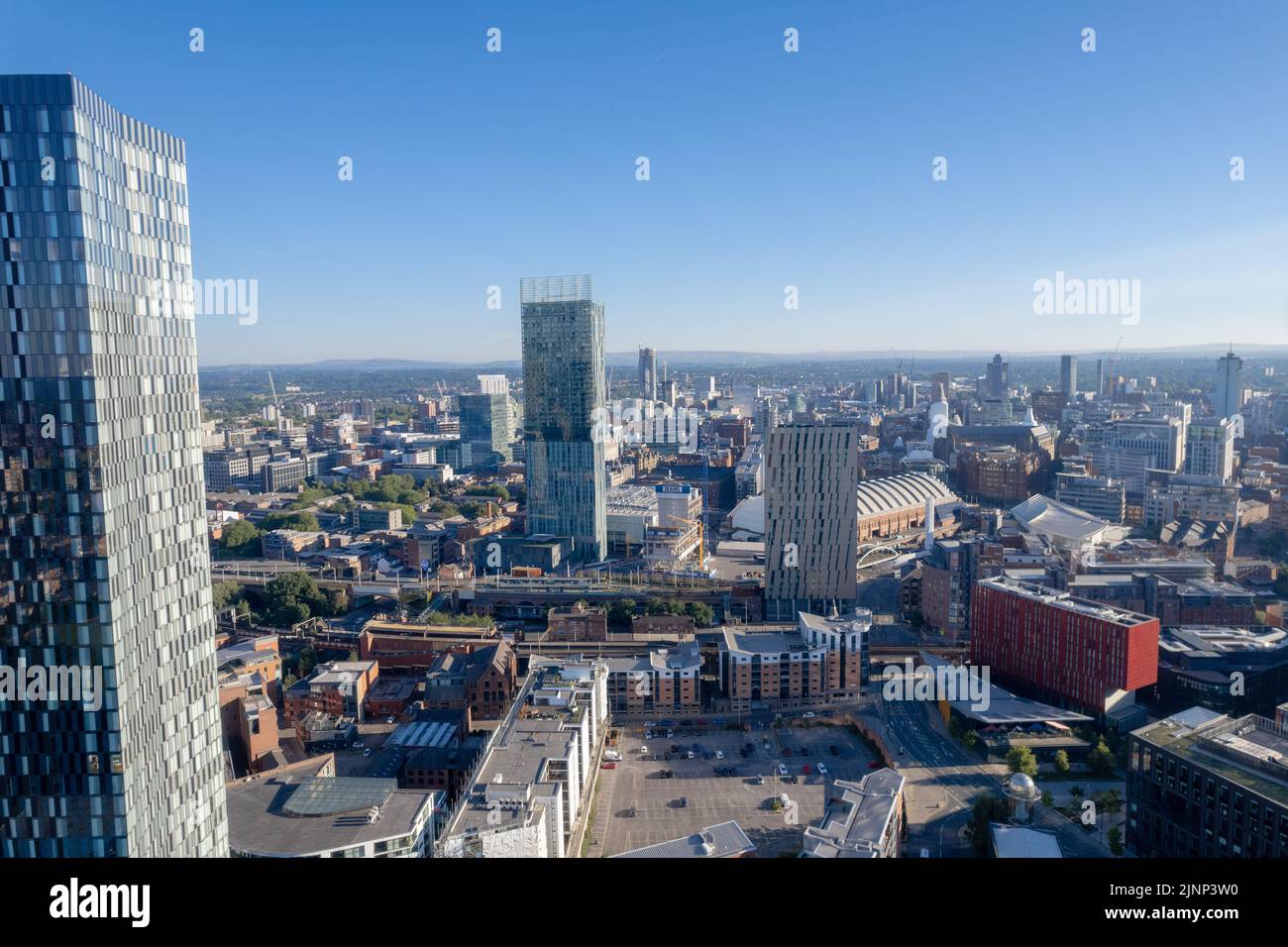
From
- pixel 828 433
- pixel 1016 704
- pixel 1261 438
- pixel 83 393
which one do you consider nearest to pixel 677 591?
pixel 828 433

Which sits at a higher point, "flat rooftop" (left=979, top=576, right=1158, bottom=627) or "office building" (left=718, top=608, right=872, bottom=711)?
"flat rooftop" (left=979, top=576, right=1158, bottom=627)

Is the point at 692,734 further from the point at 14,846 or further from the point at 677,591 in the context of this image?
the point at 14,846

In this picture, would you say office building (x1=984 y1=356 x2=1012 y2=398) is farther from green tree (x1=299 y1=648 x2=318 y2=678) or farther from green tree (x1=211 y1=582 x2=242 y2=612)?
green tree (x1=299 y1=648 x2=318 y2=678)

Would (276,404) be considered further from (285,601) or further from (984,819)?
(984,819)

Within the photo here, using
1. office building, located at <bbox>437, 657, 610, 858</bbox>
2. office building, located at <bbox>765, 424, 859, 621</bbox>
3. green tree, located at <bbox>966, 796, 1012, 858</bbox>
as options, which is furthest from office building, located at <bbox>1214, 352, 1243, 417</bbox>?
office building, located at <bbox>437, 657, 610, 858</bbox>

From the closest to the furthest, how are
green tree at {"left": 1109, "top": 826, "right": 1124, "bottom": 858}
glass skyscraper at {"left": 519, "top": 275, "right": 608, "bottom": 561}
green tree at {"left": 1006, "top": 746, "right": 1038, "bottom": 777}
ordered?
green tree at {"left": 1109, "top": 826, "right": 1124, "bottom": 858} < green tree at {"left": 1006, "top": 746, "right": 1038, "bottom": 777} < glass skyscraper at {"left": 519, "top": 275, "right": 608, "bottom": 561}

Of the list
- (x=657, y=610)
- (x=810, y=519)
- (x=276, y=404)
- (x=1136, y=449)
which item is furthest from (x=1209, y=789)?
(x=276, y=404)

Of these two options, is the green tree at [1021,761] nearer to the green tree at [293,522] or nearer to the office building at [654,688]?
the office building at [654,688]
